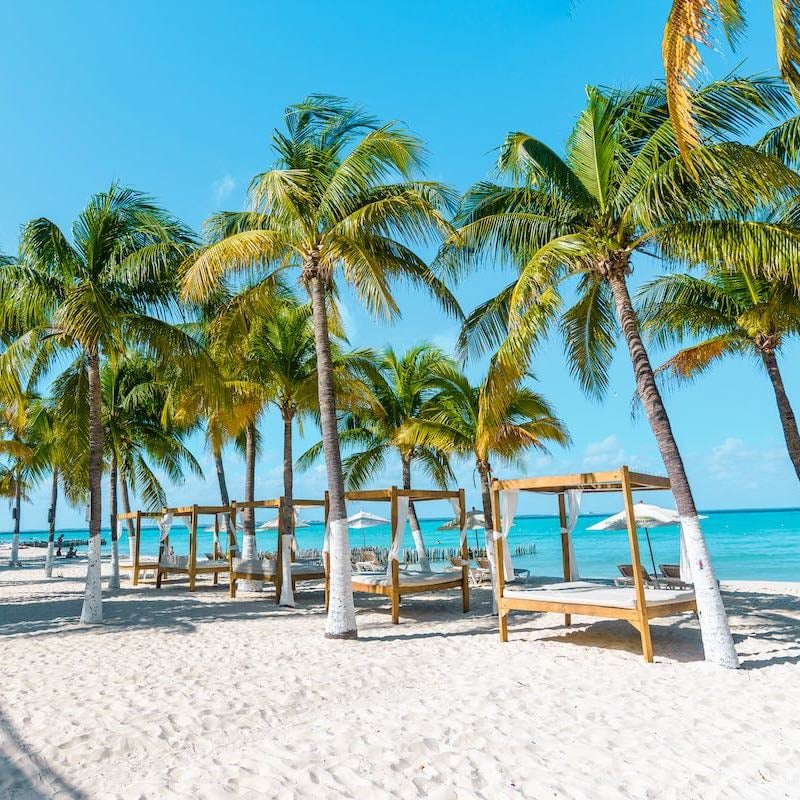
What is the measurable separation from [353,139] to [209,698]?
8836 millimetres

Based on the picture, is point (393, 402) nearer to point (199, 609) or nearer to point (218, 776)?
point (199, 609)

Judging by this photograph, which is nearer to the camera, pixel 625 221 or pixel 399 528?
pixel 625 221

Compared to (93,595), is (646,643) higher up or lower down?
lower down

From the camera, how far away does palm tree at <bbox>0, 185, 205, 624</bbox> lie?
10.2 meters

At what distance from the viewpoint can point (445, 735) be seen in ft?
14.8

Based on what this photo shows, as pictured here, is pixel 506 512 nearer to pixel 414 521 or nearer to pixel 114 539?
pixel 414 521

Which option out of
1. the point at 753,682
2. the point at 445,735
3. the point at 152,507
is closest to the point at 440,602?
the point at 753,682

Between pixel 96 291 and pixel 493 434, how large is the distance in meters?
7.80

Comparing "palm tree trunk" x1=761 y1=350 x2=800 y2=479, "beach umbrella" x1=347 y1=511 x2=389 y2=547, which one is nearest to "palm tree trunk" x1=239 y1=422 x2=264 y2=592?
"beach umbrella" x1=347 y1=511 x2=389 y2=547

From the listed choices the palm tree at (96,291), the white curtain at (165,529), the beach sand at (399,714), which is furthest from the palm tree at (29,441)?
the beach sand at (399,714)

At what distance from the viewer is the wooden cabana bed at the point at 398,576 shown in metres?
10.0

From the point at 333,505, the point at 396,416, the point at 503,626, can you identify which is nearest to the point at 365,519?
the point at 396,416

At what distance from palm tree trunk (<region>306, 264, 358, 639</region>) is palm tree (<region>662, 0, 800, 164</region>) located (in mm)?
5921

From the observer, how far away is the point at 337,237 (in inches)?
356
